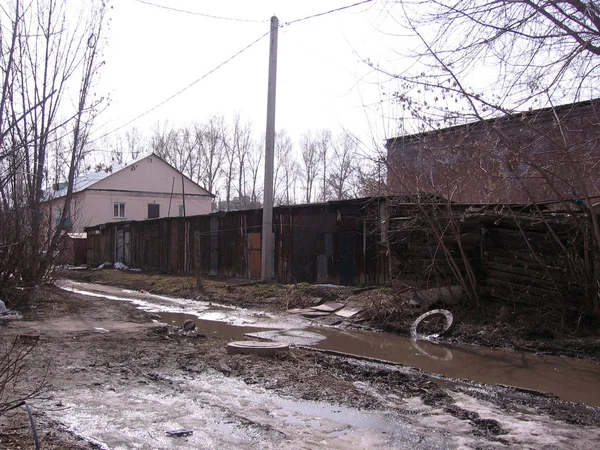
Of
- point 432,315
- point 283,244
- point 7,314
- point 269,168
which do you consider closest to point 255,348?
point 432,315

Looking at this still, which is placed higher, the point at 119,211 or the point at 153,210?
the point at 153,210

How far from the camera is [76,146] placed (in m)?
13.9

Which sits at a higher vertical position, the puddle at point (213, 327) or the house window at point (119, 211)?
the house window at point (119, 211)

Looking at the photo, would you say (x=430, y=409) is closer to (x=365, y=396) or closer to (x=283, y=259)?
(x=365, y=396)

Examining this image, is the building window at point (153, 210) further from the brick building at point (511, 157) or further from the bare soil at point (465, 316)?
the brick building at point (511, 157)

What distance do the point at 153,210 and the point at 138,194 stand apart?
187cm

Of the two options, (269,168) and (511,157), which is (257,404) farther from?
(269,168)

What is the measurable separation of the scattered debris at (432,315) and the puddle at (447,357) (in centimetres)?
32

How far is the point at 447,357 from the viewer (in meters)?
8.91

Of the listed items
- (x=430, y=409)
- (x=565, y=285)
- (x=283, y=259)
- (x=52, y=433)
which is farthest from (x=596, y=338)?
(x=283, y=259)

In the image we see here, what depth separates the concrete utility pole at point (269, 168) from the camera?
1745 centimetres

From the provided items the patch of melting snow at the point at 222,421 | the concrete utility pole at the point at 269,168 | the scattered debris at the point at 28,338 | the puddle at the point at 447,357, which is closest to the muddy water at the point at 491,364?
the puddle at the point at 447,357

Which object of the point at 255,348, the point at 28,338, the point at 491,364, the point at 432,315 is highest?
the point at 28,338

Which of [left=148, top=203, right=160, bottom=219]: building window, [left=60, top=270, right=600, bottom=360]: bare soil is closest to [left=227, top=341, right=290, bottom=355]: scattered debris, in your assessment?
[left=60, top=270, right=600, bottom=360]: bare soil
